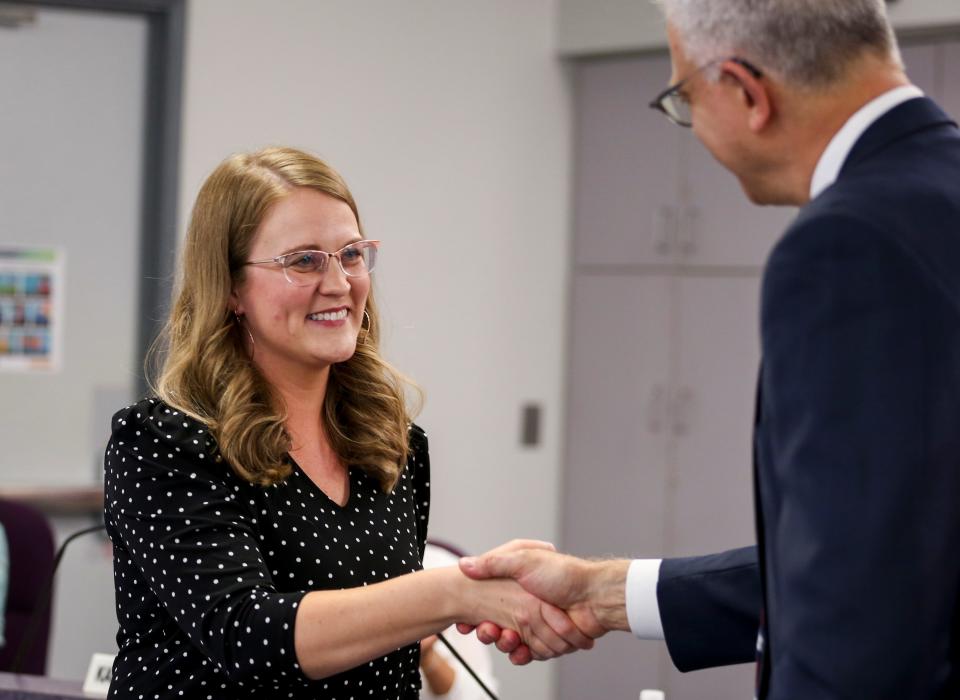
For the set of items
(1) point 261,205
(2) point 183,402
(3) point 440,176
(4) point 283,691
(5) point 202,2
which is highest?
(5) point 202,2

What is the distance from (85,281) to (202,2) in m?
0.88

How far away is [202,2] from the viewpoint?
12.9ft

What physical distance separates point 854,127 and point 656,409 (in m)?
3.15

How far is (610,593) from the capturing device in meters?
1.84

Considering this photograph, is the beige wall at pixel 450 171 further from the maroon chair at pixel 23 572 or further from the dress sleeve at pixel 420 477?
the dress sleeve at pixel 420 477

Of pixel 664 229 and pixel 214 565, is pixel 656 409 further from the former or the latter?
pixel 214 565

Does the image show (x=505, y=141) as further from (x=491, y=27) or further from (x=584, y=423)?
(x=584, y=423)

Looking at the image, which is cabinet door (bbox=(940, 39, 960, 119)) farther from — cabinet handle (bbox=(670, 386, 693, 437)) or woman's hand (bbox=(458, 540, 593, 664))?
woman's hand (bbox=(458, 540, 593, 664))

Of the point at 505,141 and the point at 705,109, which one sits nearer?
the point at 705,109

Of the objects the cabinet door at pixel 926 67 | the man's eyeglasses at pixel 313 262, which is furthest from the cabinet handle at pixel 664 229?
the man's eyeglasses at pixel 313 262

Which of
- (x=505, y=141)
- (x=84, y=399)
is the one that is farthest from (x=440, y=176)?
(x=84, y=399)

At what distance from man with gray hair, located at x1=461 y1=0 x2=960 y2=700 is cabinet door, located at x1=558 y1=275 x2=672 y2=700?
308 centimetres

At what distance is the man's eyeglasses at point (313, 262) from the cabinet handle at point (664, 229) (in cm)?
253

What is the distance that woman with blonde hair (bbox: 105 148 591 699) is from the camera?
159 cm
